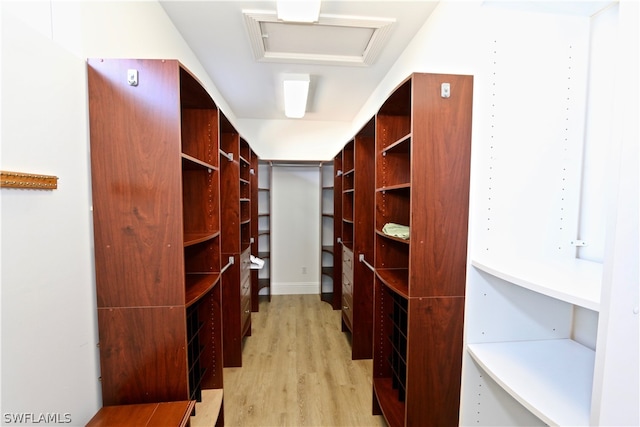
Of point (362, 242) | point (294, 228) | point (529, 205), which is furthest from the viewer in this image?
point (294, 228)

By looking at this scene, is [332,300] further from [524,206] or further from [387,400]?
[524,206]

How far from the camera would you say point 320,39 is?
196 cm

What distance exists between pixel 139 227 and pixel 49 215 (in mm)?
288

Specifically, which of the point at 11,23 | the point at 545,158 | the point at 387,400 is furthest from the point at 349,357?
the point at 11,23

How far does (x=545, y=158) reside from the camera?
3.68ft

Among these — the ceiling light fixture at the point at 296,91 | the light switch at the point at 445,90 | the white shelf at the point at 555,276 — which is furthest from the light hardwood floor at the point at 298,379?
the ceiling light fixture at the point at 296,91

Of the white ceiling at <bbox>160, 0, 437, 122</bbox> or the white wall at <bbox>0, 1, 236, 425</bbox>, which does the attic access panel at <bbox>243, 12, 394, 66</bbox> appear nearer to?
the white ceiling at <bbox>160, 0, 437, 122</bbox>

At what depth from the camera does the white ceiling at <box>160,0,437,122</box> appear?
1.65 metres

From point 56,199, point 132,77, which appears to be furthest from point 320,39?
point 56,199

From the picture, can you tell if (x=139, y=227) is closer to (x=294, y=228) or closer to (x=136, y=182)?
(x=136, y=182)

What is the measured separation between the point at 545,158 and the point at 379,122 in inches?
39.6

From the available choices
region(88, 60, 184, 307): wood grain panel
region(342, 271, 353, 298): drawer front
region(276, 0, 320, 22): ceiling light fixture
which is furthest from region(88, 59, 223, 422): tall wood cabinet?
region(342, 271, 353, 298): drawer front

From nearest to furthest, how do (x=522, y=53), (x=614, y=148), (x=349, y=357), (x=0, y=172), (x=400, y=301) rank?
1. (x=614, y=148)
2. (x=0, y=172)
3. (x=522, y=53)
4. (x=400, y=301)
5. (x=349, y=357)

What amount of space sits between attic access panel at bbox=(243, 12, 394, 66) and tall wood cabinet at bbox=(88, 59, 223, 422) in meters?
0.95
